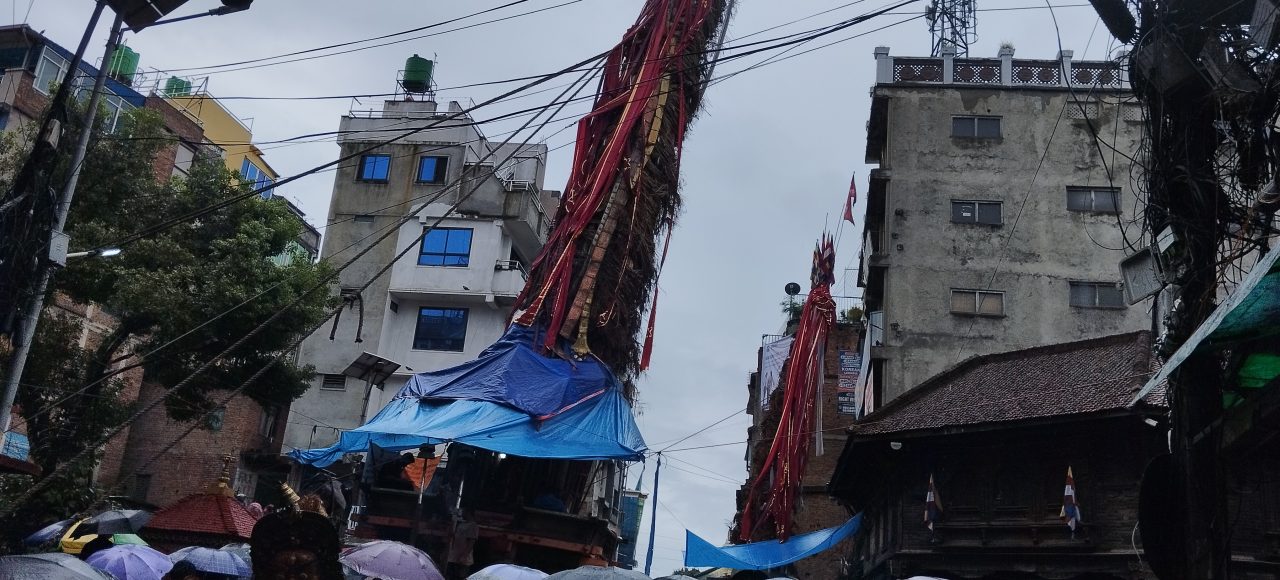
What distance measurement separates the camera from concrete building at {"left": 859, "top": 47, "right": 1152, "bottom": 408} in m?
31.2

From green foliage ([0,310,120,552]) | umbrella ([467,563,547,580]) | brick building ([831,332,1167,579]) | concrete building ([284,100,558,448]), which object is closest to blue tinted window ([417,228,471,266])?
concrete building ([284,100,558,448])

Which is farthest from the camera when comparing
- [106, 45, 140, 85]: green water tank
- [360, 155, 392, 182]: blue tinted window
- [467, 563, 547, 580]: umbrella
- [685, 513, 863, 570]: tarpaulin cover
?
[106, 45, 140, 85]: green water tank

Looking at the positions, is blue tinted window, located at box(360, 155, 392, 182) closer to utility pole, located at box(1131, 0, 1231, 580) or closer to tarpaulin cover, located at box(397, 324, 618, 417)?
tarpaulin cover, located at box(397, 324, 618, 417)

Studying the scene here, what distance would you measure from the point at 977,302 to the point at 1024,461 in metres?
11.7

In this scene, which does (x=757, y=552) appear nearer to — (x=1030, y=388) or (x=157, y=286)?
(x=1030, y=388)

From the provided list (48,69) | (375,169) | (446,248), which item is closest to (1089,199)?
(446,248)

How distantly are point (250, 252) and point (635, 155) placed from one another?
10.1 m

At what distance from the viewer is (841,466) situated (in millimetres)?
25719

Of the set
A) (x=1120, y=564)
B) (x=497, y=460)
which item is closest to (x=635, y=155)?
(x=497, y=460)

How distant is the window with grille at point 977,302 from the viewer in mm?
31578

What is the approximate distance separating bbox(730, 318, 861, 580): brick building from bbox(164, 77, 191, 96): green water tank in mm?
28133

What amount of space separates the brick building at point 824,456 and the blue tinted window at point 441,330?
11451 mm

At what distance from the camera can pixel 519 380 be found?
20.2 meters

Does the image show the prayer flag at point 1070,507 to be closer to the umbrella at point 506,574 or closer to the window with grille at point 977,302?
the umbrella at point 506,574
